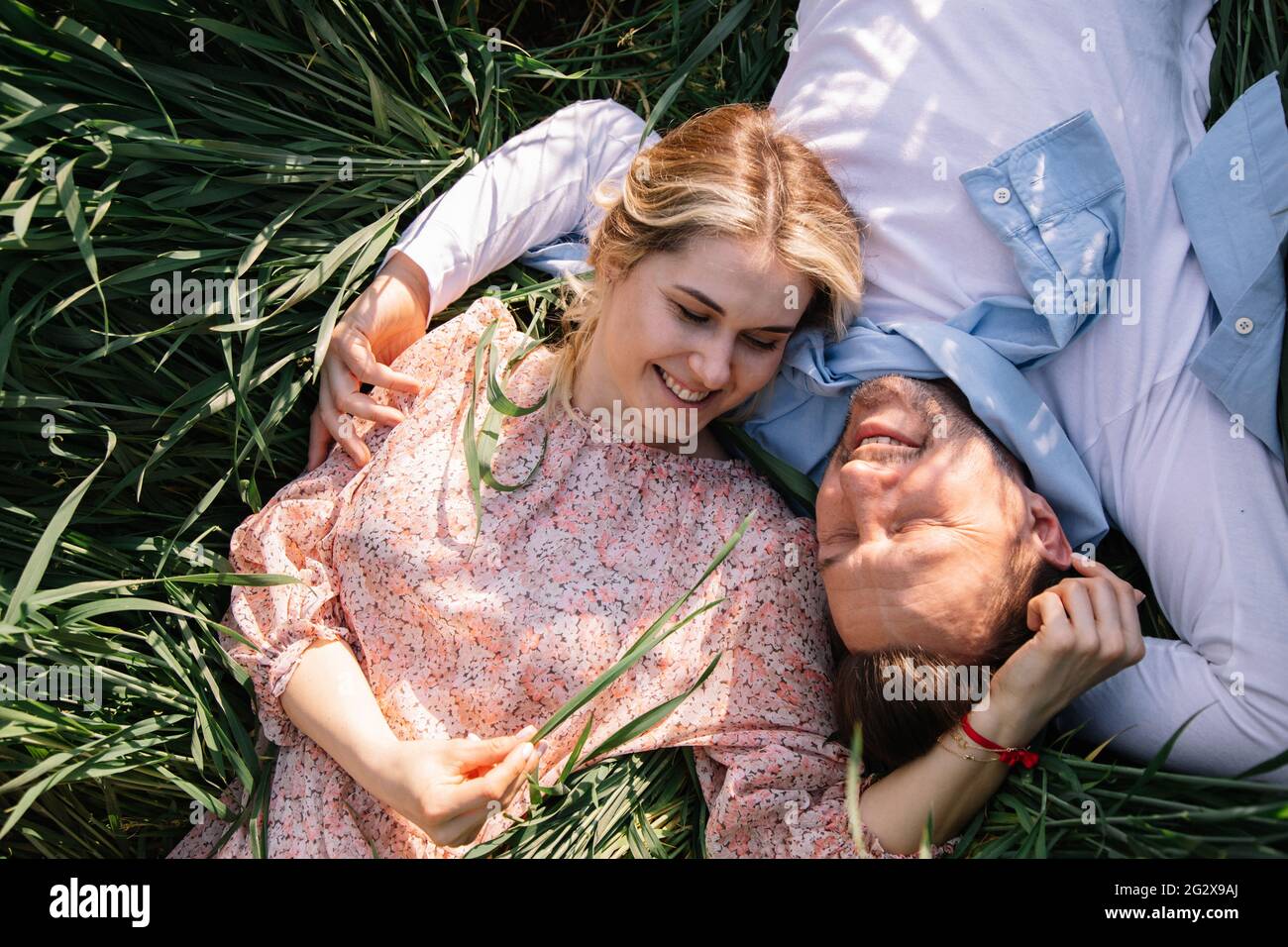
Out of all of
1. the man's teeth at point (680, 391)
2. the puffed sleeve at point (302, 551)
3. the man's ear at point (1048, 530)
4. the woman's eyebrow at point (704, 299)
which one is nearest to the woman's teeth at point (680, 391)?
the man's teeth at point (680, 391)

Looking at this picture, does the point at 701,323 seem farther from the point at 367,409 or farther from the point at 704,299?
the point at 367,409

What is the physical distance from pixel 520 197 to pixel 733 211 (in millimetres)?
575

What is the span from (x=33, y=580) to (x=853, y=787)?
4.85 feet

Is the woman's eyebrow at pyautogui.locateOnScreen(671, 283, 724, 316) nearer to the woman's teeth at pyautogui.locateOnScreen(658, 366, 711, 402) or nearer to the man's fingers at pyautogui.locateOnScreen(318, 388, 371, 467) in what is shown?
the woman's teeth at pyautogui.locateOnScreen(658, 366, 711, 402)

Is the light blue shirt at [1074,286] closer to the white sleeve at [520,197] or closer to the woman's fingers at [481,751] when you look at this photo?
the white sleeve at [520,197]

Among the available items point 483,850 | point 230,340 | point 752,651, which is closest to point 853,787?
point 752,651

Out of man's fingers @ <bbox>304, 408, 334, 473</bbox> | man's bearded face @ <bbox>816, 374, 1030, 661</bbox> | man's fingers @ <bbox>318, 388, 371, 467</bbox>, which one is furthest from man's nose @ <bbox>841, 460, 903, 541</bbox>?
man's fingers @ <bbox>304, 408, 334, 473</bbox>

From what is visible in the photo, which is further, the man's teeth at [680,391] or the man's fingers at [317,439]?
the man's fingers at [317,439]

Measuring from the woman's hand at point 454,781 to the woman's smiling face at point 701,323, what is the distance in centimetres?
69

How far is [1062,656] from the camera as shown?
5.98 feet

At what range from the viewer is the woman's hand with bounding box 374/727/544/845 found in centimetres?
177

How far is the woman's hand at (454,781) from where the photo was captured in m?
1.77

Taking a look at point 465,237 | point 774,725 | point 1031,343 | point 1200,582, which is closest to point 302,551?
point 465,237

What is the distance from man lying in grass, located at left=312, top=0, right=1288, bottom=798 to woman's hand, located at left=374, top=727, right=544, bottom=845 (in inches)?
24.1
